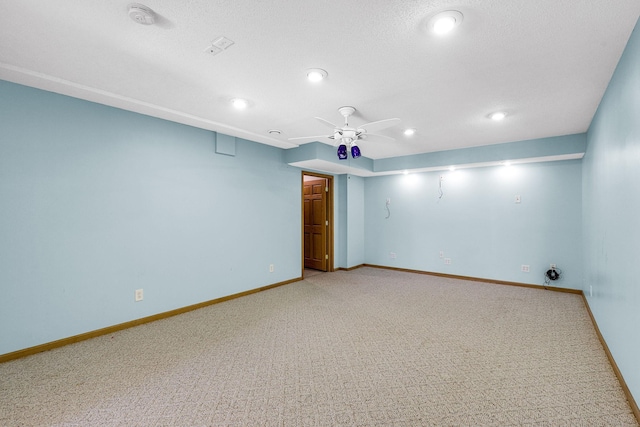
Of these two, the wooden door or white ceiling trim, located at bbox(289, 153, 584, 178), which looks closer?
white ceiling trim, located at bbox(289, 153, 584, 178)

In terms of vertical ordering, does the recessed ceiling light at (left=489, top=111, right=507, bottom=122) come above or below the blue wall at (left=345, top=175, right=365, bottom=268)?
above

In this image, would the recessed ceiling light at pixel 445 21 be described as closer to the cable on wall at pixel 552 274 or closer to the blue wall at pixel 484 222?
the blue wall at pixel 484 222

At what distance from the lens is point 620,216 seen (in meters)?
2.12

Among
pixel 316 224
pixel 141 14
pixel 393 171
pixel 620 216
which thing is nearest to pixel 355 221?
pixel 316 224

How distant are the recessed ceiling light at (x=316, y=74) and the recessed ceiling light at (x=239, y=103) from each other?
88 centimetres

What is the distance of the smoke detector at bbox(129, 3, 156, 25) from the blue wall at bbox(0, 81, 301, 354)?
5.77 ft

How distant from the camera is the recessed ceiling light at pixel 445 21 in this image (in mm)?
1633

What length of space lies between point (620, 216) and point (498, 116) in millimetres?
1724

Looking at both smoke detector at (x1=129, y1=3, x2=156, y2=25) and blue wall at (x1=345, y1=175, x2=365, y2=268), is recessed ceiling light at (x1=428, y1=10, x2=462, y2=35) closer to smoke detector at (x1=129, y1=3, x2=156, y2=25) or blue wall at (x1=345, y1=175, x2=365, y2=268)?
smoke detector at (x1=129, y1=3, x2=156, y2=25)

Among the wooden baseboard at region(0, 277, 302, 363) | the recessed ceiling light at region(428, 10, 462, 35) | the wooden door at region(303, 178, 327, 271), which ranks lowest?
the wooden baseboard at region(0, 277, 302, 363)

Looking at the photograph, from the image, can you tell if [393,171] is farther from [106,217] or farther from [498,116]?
[106,217]

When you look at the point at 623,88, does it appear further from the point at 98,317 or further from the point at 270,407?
the point at 98,317

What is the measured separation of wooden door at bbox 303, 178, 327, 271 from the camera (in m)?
6.21

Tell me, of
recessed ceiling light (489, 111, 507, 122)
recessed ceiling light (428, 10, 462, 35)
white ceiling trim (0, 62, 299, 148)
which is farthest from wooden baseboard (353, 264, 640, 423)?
white ceiling trim (0, 62, 299, 148)
